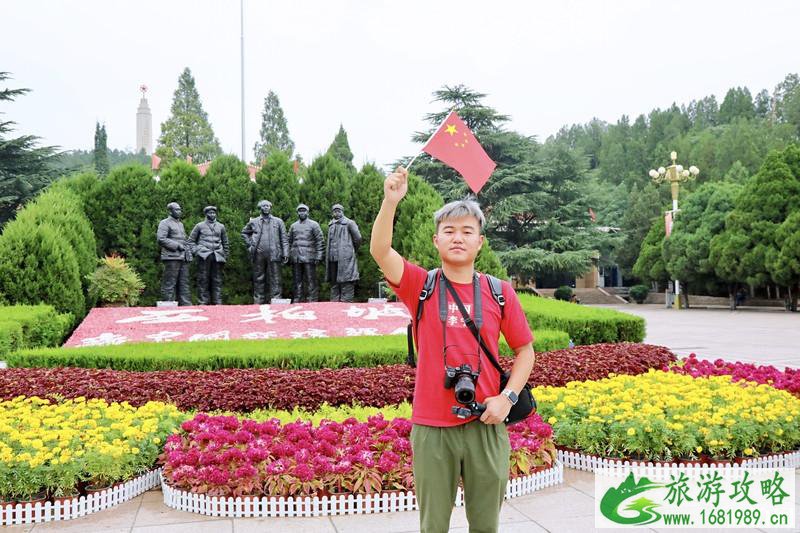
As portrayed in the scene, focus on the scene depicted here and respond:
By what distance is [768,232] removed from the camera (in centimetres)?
2395

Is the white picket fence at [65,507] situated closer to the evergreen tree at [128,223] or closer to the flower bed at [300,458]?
the flower bed at [300,458]

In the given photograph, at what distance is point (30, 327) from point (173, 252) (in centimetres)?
366

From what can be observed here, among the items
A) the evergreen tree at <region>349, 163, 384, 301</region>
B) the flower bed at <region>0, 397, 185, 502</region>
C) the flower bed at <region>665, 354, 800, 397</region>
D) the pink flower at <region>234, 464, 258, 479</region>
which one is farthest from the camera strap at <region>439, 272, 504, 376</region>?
the evergreen tree at <region>349, 163, 384, 301</region>

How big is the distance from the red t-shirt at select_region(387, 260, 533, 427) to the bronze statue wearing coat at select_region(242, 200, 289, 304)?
411 inches

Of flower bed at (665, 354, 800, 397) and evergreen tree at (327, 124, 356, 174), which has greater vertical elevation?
evergreen tree at (327, 124, 356, 174)

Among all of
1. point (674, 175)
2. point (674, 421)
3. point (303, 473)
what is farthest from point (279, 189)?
point (674, 175)

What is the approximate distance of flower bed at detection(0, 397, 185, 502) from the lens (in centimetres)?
341

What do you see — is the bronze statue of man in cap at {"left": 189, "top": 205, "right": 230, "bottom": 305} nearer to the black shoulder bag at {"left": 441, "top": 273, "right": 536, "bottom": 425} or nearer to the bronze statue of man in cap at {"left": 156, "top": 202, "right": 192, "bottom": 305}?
the bronze statue of man in cap at {"left": 156, "top": 202, "right": 192, "bottom": 305}

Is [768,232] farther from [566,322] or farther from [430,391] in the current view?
[430,391]

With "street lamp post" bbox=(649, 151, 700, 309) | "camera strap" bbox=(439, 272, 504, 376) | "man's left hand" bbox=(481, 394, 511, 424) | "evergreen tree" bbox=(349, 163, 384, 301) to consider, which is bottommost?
"man's left hand" bbox=(481, 394, 511, 424)

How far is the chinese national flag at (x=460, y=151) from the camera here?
367 centimetres

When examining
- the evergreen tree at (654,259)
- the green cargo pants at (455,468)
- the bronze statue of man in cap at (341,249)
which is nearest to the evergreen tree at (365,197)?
the bronze statue of man in cap at (341,249)

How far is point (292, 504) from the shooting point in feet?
11.0

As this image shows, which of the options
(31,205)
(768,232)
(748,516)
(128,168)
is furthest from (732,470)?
(768,232)
